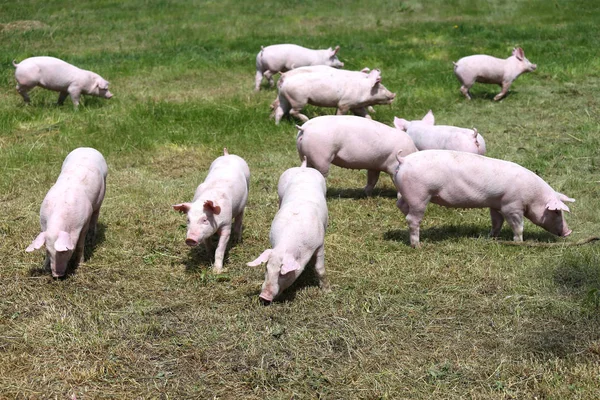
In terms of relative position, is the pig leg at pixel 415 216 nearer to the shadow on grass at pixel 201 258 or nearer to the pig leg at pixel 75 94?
the shadow on grass at pixel 201 258

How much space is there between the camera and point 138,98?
10828 mm

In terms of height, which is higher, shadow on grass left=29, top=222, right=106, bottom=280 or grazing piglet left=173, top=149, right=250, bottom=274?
grazing piglet left=173, top=149, right=250, bottom=274

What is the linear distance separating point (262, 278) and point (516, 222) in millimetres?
2134

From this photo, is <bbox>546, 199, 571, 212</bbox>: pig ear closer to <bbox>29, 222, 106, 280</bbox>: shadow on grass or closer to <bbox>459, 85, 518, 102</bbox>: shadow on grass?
<bbox>29, 222, 106, 280</bbox>: shadow on grass

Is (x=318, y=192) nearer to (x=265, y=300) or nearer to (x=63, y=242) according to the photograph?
(x=265, y=300)

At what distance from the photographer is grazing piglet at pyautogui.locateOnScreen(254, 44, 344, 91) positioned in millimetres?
11570

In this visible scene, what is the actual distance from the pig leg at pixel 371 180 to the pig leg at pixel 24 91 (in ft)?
18.3

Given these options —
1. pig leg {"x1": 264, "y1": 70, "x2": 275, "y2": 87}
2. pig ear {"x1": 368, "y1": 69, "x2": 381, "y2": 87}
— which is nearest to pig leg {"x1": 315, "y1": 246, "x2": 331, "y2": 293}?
pig ear {"x1": 368, "y1": 69, "x2": 381, "y2": 87}

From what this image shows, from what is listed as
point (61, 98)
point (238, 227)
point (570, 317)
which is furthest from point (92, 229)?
point (61, 98)

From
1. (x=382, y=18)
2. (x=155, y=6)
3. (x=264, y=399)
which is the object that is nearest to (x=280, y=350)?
(x=264, y=399)

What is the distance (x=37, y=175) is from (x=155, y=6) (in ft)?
46.7

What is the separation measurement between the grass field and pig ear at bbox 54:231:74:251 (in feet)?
1.11

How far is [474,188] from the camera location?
564 cm

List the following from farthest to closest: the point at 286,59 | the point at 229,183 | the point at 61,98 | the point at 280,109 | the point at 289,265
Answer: the point at 286,59 → the point at 61,98 → the point at 280,109 → the point at 229,183 → the point at 289,265
